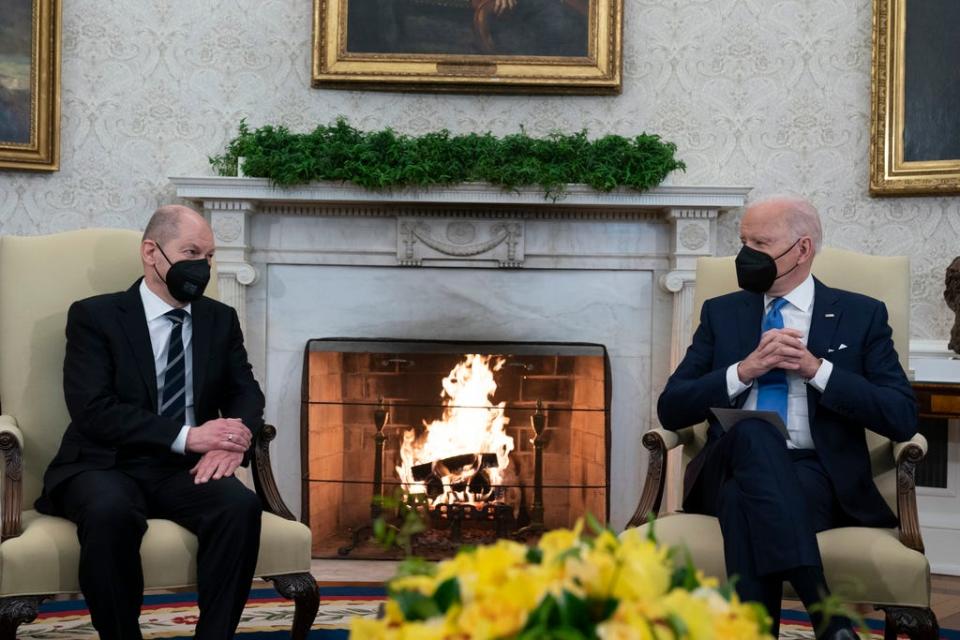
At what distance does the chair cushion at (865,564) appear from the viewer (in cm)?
260

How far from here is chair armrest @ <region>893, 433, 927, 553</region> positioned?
9.02 ft

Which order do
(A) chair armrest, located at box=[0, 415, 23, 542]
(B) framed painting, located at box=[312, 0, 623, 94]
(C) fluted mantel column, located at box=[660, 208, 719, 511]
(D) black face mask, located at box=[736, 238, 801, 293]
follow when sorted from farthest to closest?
(B) framed painting, located at box=[312, 0, 623, 94] → (C) fluted mantel column, located at box=[660, 208, 719, 511] → (D) black face mask, located at box=[736, 238, 801, 293] → (A) chair armrest, located at box=[0, 415, 23, 542]

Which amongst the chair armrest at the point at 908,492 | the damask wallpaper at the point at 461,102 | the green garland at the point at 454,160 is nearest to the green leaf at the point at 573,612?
the chair armrest at the point at 908,492

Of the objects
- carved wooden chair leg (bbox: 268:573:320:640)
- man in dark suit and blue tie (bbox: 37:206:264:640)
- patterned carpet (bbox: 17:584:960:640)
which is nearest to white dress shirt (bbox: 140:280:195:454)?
man in dark suit and blue tie (bbox: 37:206:264:640)

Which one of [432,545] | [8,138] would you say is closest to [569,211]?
[432,545]

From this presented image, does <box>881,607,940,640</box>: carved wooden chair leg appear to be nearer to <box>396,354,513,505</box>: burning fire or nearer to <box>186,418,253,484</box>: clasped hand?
<box>186,418,253,484</box>: clasped hand

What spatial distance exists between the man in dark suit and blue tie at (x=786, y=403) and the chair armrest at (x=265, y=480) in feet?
3.76

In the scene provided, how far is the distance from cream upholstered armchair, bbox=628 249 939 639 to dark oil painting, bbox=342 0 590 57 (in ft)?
6.82

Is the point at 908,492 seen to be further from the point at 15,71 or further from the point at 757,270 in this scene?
the point at 15,71

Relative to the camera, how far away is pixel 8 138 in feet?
16.1

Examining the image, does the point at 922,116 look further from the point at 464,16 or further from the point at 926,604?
the point at 926,604

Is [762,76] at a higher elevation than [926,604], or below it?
higher

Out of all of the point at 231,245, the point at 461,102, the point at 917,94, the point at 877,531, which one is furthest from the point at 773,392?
the point at 231,245

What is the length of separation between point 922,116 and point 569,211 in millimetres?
1624
